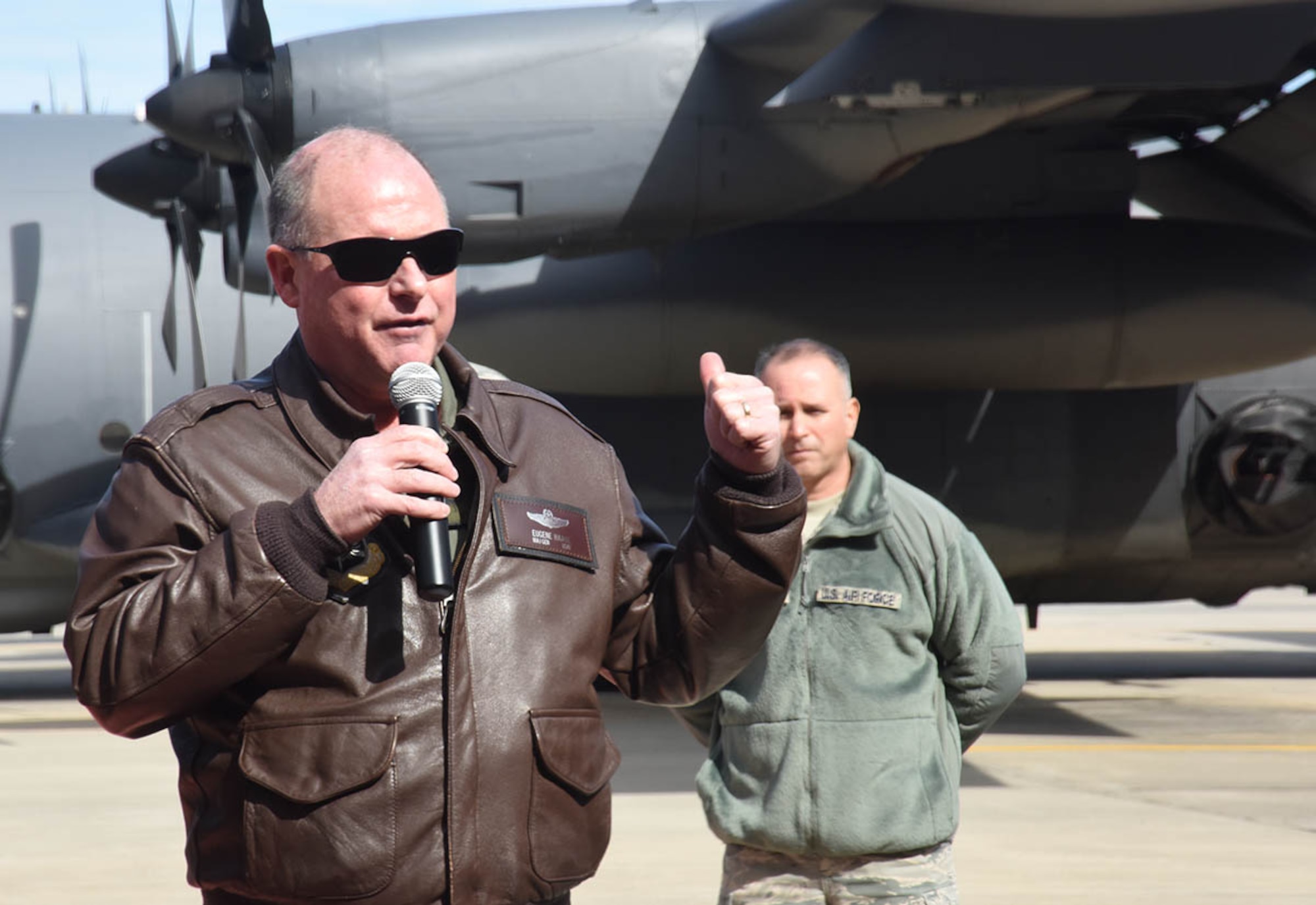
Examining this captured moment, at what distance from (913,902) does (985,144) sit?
6.78 meters

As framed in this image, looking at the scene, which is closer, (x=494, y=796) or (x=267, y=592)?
(x=267, y=592)

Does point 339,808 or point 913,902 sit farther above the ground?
point 339,808

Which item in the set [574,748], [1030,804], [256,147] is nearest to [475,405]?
[574,748]

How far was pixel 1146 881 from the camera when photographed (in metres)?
5.85

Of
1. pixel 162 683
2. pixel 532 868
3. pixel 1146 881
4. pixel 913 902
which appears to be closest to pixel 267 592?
pixel 162 683

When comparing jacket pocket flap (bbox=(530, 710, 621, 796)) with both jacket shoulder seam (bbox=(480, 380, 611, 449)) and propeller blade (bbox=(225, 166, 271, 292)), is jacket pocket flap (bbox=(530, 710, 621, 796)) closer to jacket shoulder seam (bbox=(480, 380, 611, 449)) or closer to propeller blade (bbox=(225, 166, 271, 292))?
jacket shoulder seam (bbox=(480, 380, 611, 449))

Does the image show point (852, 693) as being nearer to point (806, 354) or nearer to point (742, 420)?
point (806, 354)

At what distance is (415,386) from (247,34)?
267 inches

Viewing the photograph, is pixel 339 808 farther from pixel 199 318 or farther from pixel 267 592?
pixel 199 318

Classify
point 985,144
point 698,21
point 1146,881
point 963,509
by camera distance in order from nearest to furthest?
1. point 1146,881
2. point 698,21
3. point 985,144
4. point 963,509

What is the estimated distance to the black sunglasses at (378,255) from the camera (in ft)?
6.64

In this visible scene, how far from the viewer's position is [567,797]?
2035 mm

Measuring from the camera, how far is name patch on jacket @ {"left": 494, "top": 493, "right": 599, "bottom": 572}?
208cm

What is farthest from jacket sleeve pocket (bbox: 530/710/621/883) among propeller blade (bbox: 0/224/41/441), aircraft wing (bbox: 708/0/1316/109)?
propeller blade (bbox: 0/224/41/441)
